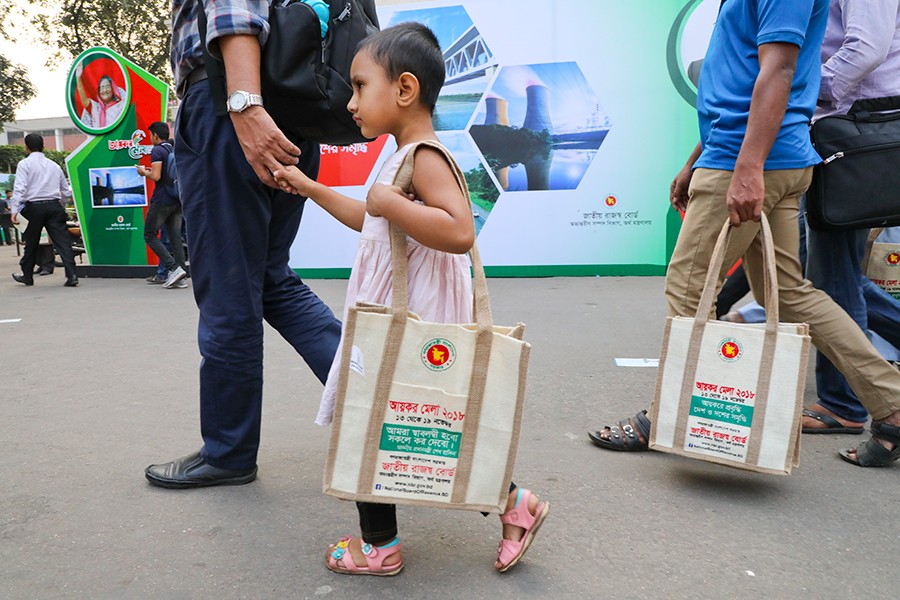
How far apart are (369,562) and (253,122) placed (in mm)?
1162

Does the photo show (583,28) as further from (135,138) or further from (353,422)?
(353,422)

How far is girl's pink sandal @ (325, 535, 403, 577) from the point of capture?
1864 millimetres

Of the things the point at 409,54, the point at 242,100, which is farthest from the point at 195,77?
the point at 409,54

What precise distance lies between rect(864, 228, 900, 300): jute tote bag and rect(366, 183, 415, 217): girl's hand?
3118 mm

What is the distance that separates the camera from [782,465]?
2326 millimetres

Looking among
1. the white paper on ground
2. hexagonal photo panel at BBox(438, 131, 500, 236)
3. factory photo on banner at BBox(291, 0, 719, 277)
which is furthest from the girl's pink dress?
factory photo on banner at BBox(291, 0, 719, 277)

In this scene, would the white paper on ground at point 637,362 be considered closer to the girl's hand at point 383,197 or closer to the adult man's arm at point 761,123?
the adult man's arm at point 761,123

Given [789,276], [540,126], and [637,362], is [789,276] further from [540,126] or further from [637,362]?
[540,126]

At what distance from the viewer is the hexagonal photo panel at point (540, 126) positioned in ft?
26.5

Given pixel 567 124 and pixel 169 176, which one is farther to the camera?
pixel 169 176

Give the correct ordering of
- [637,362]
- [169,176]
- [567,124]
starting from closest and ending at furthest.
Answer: [637,362], [567,124], [169,176]

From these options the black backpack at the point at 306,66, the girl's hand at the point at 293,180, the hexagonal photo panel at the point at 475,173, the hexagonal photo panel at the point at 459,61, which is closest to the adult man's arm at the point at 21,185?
the hexagonal photo panel at the point at 459,61

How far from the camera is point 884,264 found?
151 inches

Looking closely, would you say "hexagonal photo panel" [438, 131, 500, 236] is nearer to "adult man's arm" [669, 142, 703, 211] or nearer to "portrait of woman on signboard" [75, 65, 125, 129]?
"portrait of woman on signboard" [75, 65, 125, 129]
